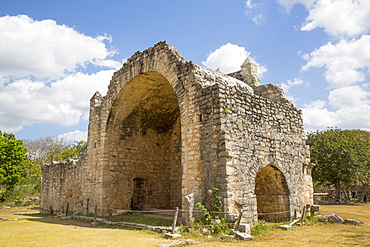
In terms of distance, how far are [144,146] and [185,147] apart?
529 centimetres

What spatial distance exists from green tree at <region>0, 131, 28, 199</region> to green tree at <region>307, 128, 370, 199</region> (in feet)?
77.5

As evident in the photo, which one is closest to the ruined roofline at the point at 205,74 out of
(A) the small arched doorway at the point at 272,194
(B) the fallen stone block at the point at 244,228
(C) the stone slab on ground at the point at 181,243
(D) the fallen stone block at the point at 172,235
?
(A) the small arched doorway at the point at 272,194

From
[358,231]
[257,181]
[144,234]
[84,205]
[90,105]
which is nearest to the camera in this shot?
[144,234]

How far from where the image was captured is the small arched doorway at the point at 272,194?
31.9 ft

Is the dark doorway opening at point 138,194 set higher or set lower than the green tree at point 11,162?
lower

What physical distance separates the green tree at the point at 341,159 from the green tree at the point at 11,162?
2362 centimetres

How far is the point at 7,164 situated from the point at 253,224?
69.5ft

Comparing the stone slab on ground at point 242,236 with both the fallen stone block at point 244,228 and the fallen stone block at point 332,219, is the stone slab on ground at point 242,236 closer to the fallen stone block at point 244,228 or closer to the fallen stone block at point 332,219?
the fallen stone block at point 244,228

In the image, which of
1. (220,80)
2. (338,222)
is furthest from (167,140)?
(338,222)

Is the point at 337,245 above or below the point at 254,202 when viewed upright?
below

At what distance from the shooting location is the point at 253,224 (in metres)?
8.27

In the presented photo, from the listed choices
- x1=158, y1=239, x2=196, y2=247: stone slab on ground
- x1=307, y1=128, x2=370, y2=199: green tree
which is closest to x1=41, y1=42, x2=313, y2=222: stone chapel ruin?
x1=158, y1=239, x2=196, y2=247: stone slab on ground

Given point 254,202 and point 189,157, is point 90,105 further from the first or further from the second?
point 254,202

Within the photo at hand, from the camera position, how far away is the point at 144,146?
1373 cm
